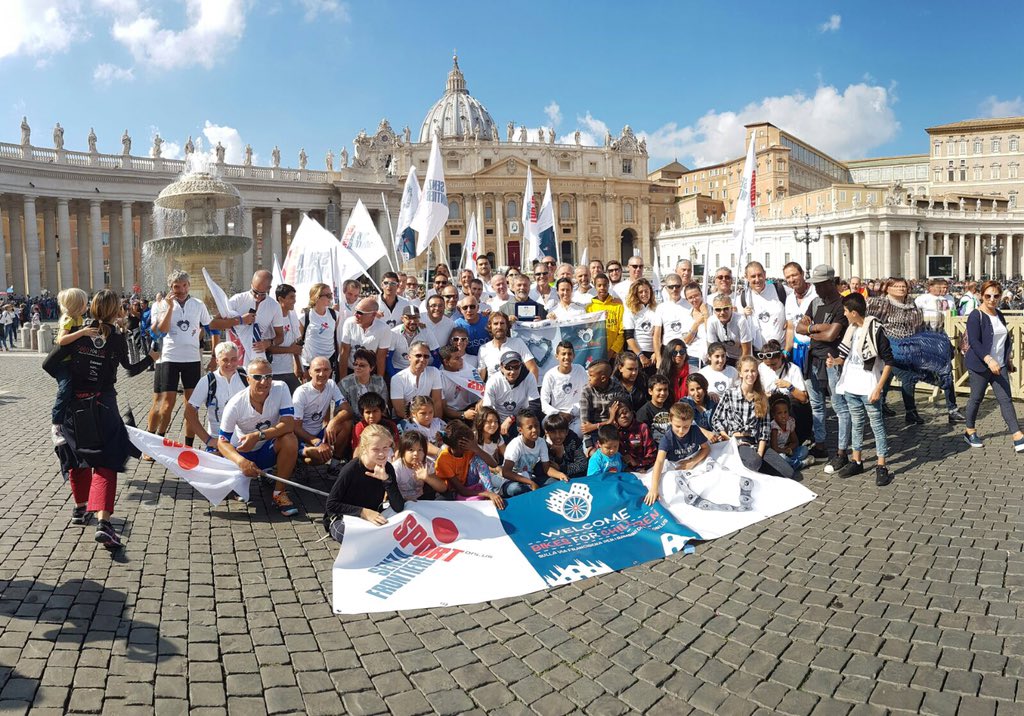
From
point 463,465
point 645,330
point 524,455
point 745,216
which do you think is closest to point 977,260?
point 745,216

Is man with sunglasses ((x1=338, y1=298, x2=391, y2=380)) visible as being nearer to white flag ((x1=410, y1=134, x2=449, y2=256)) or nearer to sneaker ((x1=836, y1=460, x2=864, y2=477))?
white flag ((x1=410, y1=134, x2=449, y2=256))

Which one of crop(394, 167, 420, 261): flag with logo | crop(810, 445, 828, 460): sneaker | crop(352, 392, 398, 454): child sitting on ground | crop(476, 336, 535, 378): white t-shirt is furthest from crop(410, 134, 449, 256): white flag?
crop(810, 445, 828, 460): sneaker

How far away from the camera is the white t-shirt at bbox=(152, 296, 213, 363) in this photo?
813 cm

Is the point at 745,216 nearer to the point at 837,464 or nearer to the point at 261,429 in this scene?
the point at 837,464

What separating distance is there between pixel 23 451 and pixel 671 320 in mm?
8151

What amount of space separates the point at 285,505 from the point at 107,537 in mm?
1464

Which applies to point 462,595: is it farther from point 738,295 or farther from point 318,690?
point 738,295

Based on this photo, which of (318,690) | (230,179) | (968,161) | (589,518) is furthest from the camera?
(968,161)

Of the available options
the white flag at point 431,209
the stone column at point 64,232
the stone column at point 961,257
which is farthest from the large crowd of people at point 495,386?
the stone column at point 961,257

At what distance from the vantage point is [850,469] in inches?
298

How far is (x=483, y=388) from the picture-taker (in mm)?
8031

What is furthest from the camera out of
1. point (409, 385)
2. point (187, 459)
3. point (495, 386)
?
point (495, 386)

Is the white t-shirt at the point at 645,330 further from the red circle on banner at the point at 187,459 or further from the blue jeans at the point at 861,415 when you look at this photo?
the red circle on banner at the point at 187,459

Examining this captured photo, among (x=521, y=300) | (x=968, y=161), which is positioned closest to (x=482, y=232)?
(x=968, y=161)
